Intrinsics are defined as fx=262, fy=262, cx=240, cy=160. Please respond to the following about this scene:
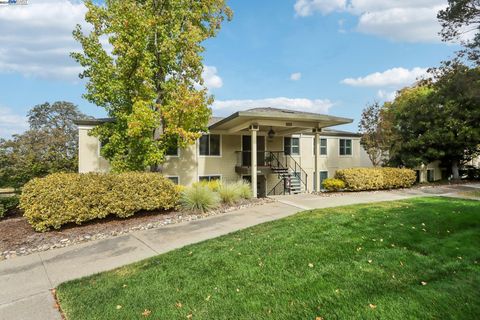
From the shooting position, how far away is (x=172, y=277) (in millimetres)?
4094

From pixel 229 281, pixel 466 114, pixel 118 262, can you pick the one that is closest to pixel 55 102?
pixel 118 262

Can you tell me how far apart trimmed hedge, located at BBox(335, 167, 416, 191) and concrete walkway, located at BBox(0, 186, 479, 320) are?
5.94 m

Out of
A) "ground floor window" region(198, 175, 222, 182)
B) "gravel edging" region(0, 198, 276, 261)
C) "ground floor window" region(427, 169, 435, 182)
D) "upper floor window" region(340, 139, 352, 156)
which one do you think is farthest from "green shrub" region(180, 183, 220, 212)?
"ground floor window" region(427, 169, 435, 182)

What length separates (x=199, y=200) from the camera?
29.6 ft

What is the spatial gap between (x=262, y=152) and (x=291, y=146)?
7.96 ft

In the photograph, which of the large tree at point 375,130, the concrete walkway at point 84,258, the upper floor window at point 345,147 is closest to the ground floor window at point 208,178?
the concrete walkway at point 84,258

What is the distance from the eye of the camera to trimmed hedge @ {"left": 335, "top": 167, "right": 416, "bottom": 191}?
13.4 m

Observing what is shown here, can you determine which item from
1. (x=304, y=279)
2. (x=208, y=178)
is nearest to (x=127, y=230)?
(x=304, y=279)

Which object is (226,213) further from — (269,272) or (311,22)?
(311,22)

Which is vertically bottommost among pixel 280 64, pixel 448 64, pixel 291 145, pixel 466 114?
pixel 291 145

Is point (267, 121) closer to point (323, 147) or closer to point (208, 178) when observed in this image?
point (208, 178)

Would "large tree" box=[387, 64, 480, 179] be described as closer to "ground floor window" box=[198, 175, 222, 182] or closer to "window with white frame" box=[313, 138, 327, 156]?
"window with white frame" box=[313, 138, 327, 156]

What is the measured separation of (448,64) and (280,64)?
29.6 ft

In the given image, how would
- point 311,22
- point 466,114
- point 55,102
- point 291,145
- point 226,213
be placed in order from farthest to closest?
point 55,102
point 291,145
point 466,114
point 311,22
point 226,213
